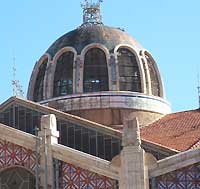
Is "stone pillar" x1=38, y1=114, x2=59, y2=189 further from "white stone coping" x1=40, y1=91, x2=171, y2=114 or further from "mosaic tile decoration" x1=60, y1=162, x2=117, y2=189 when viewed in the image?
"white stone coping" x1=40, y1=91, x2=171, y2=114

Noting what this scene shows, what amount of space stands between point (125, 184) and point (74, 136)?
25.1 feet

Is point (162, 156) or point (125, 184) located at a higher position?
point (162, 156)

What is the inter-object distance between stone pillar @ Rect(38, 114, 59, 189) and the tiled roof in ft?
23.2

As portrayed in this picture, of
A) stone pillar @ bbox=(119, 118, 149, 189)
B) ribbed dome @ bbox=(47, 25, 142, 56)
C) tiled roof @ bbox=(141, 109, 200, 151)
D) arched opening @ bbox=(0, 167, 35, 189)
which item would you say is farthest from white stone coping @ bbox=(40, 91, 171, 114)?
stone pillar @ bbox=(119, 118, 149, 189)

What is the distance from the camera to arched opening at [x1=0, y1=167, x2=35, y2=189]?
102 ft

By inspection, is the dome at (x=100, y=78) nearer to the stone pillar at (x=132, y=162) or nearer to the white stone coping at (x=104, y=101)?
the white stone coping at (x=104, y=101)

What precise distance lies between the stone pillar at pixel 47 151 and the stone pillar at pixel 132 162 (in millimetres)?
3683

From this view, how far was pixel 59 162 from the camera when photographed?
30.2 metres

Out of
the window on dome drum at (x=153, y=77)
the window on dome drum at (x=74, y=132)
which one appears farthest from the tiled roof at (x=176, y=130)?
the window on dome drum at (x=74, y=132)

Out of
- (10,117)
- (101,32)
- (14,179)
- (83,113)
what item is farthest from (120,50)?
(14,179)

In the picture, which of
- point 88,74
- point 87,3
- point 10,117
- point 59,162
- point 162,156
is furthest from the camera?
point 87,3

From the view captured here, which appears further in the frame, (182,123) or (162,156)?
(182,123)

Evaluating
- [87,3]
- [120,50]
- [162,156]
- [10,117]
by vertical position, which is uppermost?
[87,3]

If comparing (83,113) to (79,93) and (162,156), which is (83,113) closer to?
(79,93)
